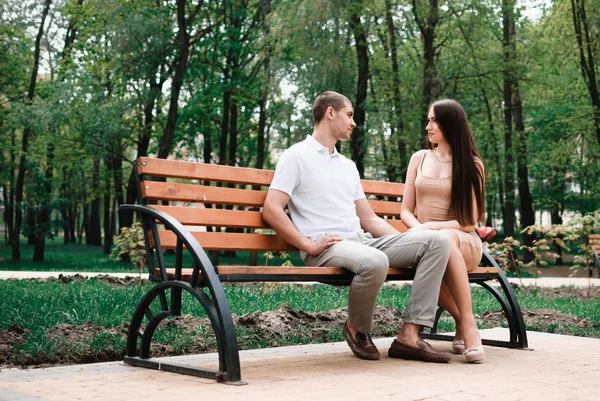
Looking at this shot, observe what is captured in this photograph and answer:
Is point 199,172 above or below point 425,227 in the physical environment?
above

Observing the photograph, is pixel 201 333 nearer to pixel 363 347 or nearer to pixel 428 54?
pixel 363 347

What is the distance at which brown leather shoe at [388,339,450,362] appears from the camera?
14.6ft

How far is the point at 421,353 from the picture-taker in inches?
176

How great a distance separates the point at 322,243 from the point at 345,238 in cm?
27

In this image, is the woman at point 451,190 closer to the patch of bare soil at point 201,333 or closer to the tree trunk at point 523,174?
the patch of bare soil at point 201,333

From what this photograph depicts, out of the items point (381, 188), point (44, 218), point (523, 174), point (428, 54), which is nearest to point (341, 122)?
point (381, 188)

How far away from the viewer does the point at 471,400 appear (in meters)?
3.30

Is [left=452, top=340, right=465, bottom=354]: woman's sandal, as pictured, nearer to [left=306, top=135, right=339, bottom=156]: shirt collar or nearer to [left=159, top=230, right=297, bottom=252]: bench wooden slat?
[left=159, top=230, right=297, bottom=252]: bench wooden slat

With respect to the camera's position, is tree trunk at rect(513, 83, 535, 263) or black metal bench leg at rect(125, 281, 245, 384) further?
tree trunk at rect(513, 83, 535, 263)

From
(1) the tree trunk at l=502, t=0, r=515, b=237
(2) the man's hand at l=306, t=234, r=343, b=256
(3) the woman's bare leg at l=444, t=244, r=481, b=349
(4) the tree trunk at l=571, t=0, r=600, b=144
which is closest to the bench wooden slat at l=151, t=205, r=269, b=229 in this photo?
(2) the man's hand at l=306, t=234, r=343, b=256

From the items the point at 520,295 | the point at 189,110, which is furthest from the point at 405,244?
the point at 189,110

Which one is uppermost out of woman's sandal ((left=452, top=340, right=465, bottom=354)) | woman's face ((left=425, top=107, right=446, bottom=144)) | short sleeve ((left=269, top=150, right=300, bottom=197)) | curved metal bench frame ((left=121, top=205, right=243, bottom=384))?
woman's face ((left=425, top=107, right=446, bottom=144))

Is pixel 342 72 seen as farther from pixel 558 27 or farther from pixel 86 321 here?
pixel 86 321

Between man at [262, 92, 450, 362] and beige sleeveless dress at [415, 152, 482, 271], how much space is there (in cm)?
34
